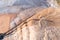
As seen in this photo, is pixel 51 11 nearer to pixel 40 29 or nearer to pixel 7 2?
pixel 40 29

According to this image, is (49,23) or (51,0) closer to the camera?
(49,23)

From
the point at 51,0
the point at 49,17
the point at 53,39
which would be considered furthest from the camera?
the point at 51,0

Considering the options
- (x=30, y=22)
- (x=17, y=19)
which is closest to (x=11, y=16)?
(x=17, y=19)

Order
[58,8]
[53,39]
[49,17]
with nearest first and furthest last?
1. [53,39]
2. [49,17]
3. [58,8]

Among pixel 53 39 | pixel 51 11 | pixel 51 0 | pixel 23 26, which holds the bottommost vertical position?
pixel 53 39

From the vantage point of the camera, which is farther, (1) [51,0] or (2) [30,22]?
(1) [51,0]

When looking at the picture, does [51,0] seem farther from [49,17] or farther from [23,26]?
[23,26]

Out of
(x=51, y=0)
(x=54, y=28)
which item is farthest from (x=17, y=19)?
(x=51, y=0)

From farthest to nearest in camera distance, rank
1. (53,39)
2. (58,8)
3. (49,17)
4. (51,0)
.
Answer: (51,0) < (58,8) < (49,17) < (53,39)

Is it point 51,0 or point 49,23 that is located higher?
point 51,0
